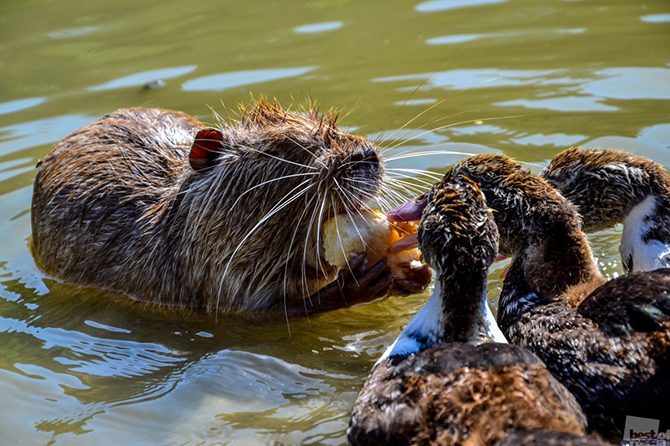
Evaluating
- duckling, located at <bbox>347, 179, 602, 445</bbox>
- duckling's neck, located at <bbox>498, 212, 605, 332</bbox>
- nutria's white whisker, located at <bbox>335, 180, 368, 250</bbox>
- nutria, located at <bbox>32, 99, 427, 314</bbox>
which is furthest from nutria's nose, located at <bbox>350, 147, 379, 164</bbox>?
duckling's neck, located at <bbox>498, 212, 605, 332</bbox>

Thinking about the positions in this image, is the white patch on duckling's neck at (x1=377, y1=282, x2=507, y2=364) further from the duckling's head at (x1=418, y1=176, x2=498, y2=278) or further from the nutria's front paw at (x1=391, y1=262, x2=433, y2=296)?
the nutria's front paw at (x1=391, y1=262, x2=433, y2=296)

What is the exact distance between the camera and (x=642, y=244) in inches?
217

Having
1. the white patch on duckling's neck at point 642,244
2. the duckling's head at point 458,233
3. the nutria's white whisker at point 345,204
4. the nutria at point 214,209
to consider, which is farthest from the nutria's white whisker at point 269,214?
the white patch on duckling's neck at point 642,244

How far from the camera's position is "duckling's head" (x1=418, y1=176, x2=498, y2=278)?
4.60 meters

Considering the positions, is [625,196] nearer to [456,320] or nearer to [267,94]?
[456,320]

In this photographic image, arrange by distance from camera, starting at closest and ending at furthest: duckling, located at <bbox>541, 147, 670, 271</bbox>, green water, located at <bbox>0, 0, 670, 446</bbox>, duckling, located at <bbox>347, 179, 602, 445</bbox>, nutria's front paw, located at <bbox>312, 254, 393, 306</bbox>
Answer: duckling, located at <bbox>347, 179, 602, 445</bbox>, green water, located at <bbox>0, 0, 670, 446</bbox>, duckling, located at <bbox>541, 147, 670, 271</bbox>, nutria's front paw, located at <bbox>312, 254, 393, 306</bbox>

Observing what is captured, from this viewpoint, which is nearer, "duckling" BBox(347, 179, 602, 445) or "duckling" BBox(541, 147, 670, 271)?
"duckling" BBox(347, 179, 602, 445)

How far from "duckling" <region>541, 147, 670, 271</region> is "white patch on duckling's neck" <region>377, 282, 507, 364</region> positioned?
1184mm

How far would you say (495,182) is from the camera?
5348 millimetres

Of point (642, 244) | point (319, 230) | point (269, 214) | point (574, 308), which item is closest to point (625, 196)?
point (642, 244)

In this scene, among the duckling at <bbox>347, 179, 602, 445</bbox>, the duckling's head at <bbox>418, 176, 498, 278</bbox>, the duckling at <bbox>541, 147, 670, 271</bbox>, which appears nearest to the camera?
the duckling at <bbox>347, 179, 602, 445</bbox>

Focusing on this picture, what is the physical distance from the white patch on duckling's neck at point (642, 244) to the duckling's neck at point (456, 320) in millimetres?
1159

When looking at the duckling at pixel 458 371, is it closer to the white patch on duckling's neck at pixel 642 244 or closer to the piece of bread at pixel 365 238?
the piece of bread at pixel 365 238

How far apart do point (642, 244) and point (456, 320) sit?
1402 millimetres
